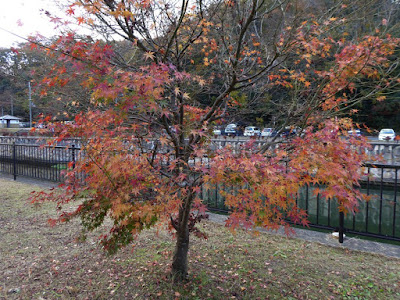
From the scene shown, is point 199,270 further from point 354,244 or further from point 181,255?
point 354,244

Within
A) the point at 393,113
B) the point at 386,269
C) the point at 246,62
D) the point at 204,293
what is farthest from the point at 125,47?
the point at 393,113

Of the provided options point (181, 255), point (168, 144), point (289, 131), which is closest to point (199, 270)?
point (181, 255)

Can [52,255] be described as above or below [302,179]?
below

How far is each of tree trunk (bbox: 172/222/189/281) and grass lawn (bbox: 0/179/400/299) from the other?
96 millimetres

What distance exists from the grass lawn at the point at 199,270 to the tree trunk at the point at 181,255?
10 cm

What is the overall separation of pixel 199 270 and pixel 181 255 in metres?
0.44

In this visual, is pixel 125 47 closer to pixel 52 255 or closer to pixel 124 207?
pixel 124 207

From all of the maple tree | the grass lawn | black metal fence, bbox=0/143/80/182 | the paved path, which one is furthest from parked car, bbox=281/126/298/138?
black metal fence, bbox=0/143/80/182

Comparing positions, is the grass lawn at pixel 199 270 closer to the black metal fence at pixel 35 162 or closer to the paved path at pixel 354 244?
the paved path at pixel 354 244

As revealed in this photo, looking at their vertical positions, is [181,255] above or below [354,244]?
above

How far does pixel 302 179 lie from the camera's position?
2318 millimetres

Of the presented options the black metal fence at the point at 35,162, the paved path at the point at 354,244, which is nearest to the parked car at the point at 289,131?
the paved path at the point at 354,244

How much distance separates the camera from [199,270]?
10.9ft

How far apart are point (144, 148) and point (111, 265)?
64.9 inches
